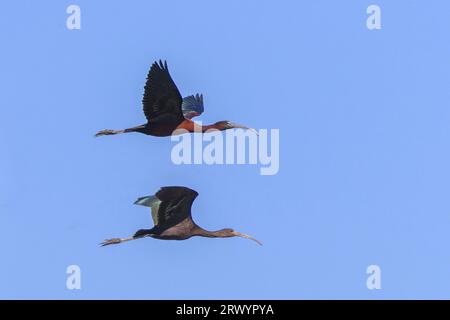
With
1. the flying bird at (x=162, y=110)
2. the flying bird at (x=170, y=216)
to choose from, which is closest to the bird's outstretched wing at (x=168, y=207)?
the flying bird at (x=170, y=216)

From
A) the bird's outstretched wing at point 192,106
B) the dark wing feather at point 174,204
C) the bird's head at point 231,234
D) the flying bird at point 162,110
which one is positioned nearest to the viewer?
the dark wing feather at point 174,204

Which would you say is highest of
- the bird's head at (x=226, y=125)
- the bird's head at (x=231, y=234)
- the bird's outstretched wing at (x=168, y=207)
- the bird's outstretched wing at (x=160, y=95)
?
the bird's outstretched wing at (x=160, y=95)

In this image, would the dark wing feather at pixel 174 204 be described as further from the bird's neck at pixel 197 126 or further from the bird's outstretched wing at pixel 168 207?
the bird's neck at pixel 197 126

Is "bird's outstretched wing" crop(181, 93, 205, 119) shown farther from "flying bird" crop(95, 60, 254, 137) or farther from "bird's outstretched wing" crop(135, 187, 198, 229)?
"bird's outstretched wing" crop(135, 187, 198, 229)

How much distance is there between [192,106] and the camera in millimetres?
35750

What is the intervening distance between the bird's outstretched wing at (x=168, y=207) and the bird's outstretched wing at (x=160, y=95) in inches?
69.6

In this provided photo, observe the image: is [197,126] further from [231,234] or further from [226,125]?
[231,234]

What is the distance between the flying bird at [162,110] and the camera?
32.8 meters

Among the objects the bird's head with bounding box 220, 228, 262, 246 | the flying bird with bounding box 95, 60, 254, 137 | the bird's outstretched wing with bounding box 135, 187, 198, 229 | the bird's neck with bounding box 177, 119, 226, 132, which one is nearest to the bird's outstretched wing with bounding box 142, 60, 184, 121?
the flying bird with bounding box 95, 60, 254, 137
